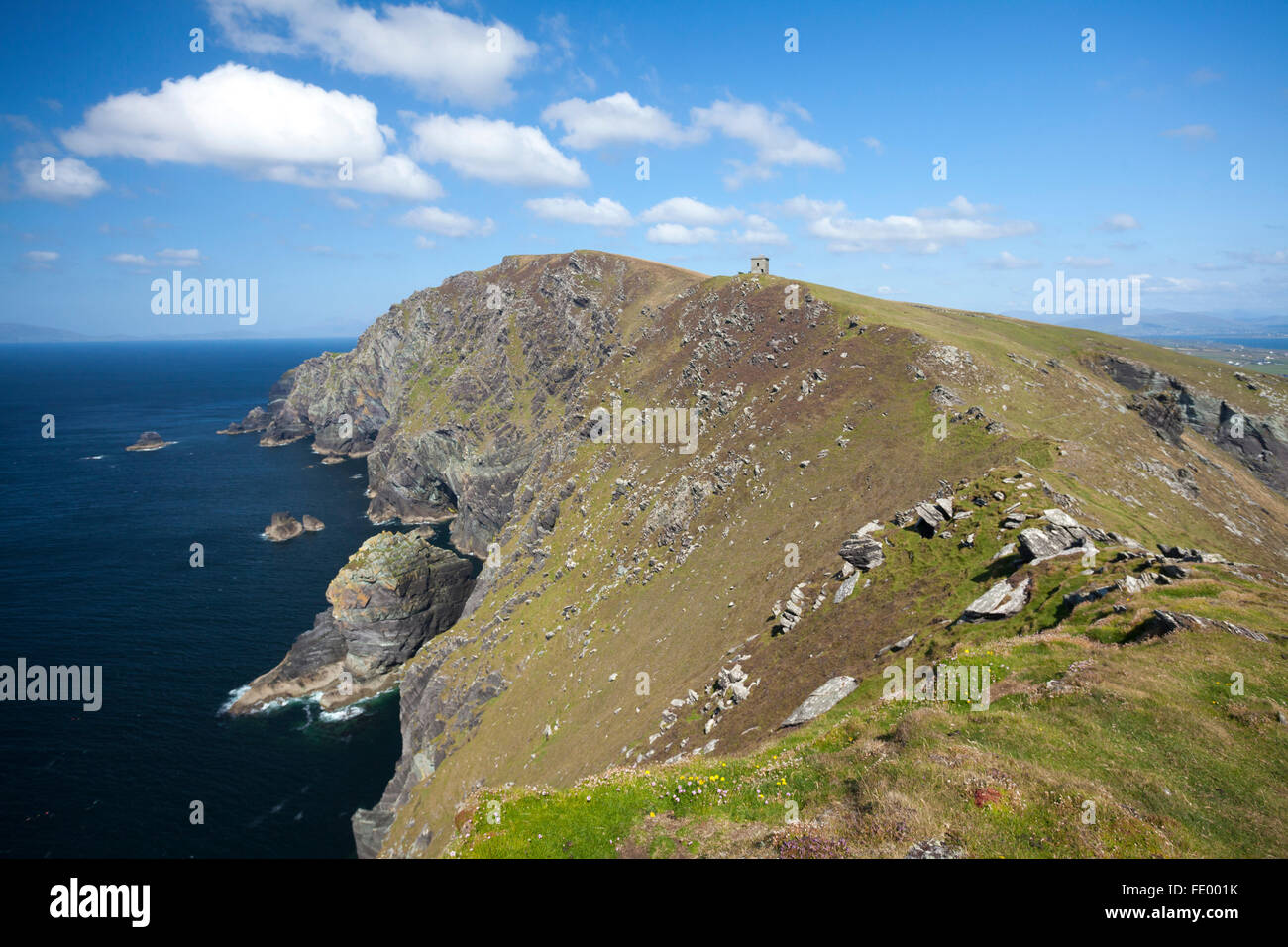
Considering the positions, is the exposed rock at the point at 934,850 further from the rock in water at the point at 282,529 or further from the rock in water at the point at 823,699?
the rock in water at the point at 282,529

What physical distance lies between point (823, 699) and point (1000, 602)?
34.7ft

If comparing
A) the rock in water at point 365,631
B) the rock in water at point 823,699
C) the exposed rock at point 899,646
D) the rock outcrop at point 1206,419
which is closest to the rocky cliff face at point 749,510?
the rock outcrop at point 1206,419

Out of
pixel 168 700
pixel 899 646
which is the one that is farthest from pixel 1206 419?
pixel 168 700

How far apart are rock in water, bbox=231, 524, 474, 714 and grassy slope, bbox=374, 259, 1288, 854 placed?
530 inches

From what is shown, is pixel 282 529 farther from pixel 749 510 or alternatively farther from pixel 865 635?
pixel 865 635

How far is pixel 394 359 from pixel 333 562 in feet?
303

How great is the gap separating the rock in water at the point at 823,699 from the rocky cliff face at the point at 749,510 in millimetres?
2302

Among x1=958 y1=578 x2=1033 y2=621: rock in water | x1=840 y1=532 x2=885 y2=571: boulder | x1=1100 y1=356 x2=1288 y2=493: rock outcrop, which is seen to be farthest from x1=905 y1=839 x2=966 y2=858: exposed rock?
x1=1100 y1=356 x2=1288 y2=493: rock outcrop

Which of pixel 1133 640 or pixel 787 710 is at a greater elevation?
pixel 1133 640

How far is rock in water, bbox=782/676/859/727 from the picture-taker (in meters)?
27.9

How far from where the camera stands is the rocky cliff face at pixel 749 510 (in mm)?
42094
